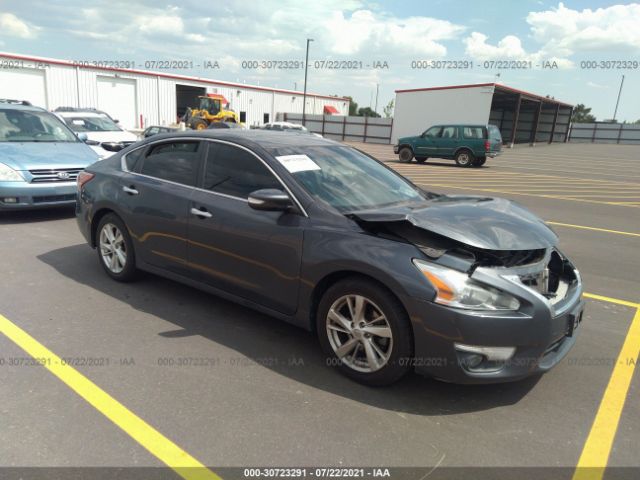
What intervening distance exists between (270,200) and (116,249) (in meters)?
2.28

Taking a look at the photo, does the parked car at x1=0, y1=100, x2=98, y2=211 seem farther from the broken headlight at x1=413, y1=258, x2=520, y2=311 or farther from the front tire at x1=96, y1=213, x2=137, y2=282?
the broken headlight at x1=413, y1=258, x2=520, y2=311

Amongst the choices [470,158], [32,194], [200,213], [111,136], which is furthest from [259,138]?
[470,158]

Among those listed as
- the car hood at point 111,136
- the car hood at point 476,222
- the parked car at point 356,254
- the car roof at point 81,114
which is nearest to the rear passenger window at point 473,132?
the car hood at point 111,136

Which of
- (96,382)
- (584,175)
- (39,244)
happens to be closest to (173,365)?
(96,382)

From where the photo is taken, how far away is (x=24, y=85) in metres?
32.3

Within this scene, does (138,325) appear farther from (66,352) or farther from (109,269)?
(109,269)

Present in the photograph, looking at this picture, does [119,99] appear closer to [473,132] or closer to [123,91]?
[123,91]

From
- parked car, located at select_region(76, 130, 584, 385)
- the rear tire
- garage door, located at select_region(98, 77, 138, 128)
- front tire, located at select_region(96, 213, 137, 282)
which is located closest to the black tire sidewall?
the rear tire

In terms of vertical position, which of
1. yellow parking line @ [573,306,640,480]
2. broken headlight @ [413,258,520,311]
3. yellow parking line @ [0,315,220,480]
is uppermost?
broken headlight @ [413,258,520,311]

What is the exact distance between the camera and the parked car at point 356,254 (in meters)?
2.79

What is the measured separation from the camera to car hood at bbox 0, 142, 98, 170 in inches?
284

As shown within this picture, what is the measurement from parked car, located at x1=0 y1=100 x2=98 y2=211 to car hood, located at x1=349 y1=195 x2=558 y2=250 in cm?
588

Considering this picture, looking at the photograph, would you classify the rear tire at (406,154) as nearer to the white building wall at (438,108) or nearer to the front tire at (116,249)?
the white building wall at (438,108)

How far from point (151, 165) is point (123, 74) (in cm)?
3905
